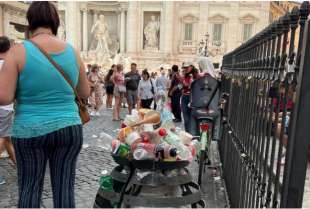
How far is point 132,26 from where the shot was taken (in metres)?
45.9

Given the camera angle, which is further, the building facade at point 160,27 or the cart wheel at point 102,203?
the building facade at point 160,27

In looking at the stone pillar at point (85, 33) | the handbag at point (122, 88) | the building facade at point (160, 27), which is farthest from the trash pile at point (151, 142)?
the stone pillar at point (85, 33)

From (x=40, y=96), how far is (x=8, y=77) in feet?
0.78

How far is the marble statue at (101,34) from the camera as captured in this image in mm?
44931

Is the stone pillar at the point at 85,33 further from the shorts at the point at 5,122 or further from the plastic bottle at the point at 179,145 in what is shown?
the plastic bottle at the point at 179,145

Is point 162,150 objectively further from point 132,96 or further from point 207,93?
point 132,96

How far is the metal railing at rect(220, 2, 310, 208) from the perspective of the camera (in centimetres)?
183

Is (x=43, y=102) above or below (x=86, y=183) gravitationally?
above

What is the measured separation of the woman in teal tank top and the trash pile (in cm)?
34

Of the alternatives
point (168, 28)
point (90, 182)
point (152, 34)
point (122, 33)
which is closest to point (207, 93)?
point (90, 182)

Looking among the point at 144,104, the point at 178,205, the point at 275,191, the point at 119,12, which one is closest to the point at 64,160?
the point at 178,205

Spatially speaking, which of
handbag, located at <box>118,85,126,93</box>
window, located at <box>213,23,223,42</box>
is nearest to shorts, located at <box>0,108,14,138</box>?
handbag, located at <box>118,85,126,93</box>

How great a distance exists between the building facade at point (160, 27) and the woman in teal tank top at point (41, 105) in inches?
1687

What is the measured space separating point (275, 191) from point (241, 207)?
1329 millimetres
